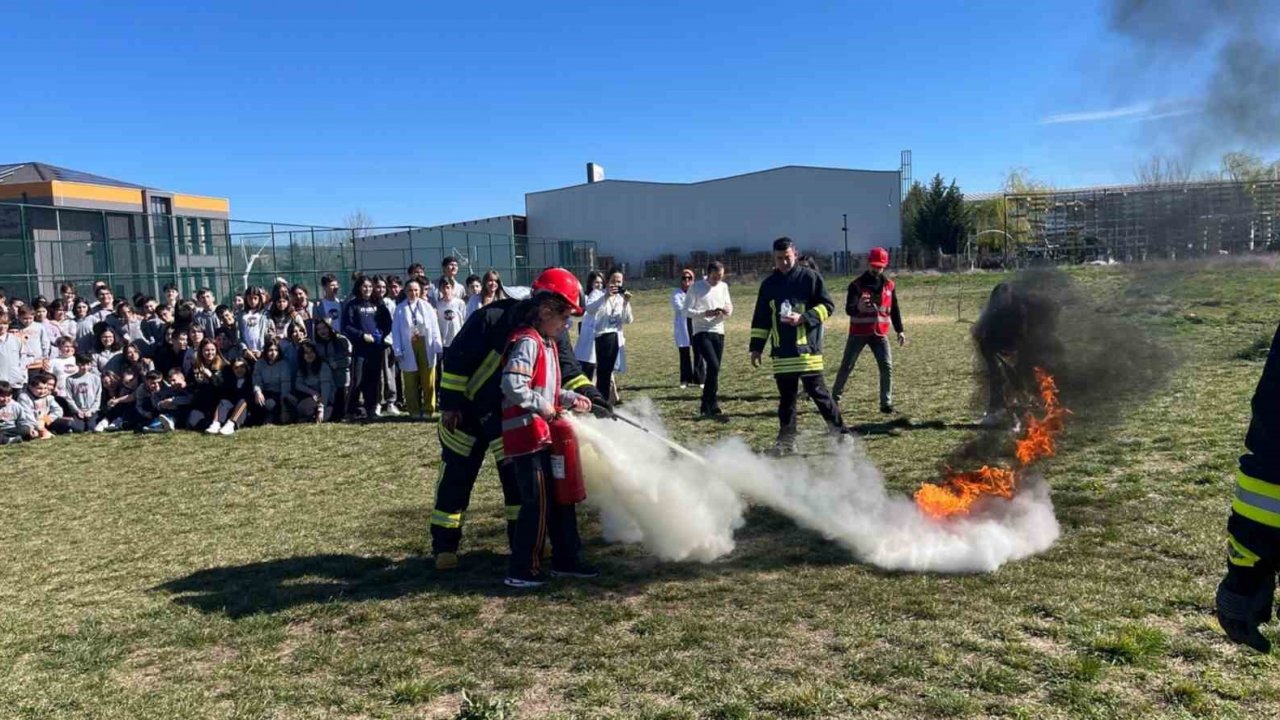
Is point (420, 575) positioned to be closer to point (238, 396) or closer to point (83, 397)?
point (238, 396)

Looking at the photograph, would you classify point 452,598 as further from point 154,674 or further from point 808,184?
point 808,184

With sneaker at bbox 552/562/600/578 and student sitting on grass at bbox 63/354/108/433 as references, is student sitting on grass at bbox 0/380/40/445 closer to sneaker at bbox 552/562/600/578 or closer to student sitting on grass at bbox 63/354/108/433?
student sitting on grass at bbox 63/354/108/433

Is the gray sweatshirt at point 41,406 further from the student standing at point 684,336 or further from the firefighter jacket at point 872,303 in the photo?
the firefighter jacket at point 872,303

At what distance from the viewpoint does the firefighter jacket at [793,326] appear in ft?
28.6

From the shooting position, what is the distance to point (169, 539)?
703cm

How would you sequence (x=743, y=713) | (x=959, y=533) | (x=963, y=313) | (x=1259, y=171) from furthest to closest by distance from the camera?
1. (x=963, y=313)
2. (x=959, y=533)
3. (x=1259, y=171)
4. (x=743, y=713)

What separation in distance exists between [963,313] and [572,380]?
24.0 m

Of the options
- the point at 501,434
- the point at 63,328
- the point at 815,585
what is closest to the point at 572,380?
the point at 501,434

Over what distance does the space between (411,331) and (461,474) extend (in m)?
6.44

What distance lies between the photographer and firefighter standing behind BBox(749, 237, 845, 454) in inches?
342

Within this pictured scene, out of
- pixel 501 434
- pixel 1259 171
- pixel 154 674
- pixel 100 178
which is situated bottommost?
pixel 154 674

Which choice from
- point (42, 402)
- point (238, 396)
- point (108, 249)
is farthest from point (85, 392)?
point (108, 249)

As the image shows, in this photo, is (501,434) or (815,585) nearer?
(815,585)

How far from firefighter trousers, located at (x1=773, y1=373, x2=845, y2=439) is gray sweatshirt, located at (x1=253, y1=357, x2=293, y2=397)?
746 centimetres
